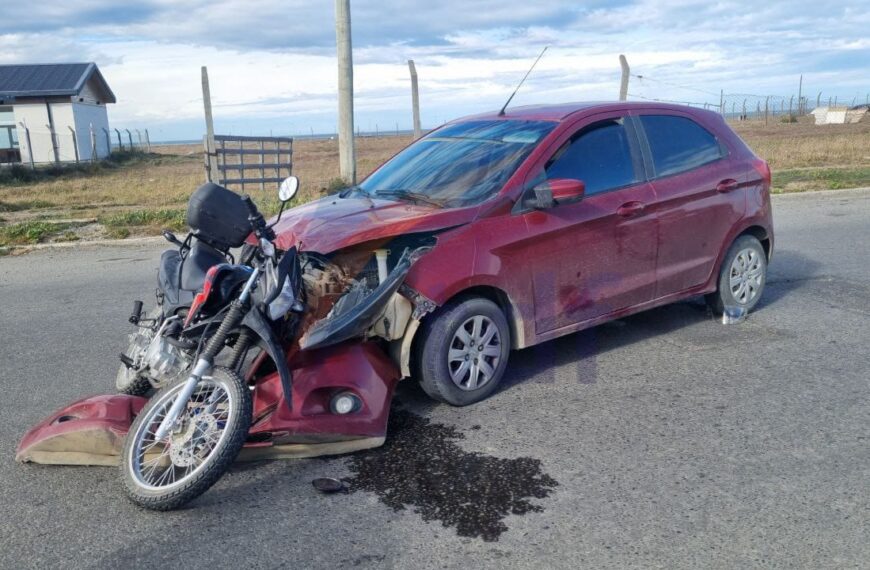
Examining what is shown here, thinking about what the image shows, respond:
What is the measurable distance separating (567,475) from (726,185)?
3.21 metres

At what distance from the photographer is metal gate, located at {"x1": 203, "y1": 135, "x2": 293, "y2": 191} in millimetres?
14305

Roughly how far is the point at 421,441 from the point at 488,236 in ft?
4.28

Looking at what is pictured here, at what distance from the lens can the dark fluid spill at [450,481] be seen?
348cm

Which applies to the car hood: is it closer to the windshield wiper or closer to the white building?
the windshield wiper

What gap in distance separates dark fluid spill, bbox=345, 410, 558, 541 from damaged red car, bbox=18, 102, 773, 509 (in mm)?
212

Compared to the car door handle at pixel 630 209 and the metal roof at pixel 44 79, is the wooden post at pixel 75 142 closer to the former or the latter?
the metal roof at pixel 44 79

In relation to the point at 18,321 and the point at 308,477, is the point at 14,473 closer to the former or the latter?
the point at 308,477

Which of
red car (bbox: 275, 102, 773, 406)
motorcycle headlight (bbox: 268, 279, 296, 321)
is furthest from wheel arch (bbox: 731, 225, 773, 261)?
motorcycle headlight (bbox: 268, 279, 296, 321)

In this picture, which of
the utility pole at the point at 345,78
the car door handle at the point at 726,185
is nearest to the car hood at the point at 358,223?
the car door handle at the point at 726,185

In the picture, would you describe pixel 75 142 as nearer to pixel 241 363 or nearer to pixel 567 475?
pixel 241 363

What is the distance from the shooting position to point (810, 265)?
8.36 m

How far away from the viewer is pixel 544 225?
16.3ft

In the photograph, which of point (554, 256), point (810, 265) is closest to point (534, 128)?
point (554, 256)

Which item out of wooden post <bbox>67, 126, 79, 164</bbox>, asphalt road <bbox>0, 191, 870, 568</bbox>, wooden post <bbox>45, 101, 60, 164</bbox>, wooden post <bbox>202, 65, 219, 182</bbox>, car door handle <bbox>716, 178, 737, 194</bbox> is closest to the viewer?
asphalt road <bbox>0, 191, 870, 568</bbox>
